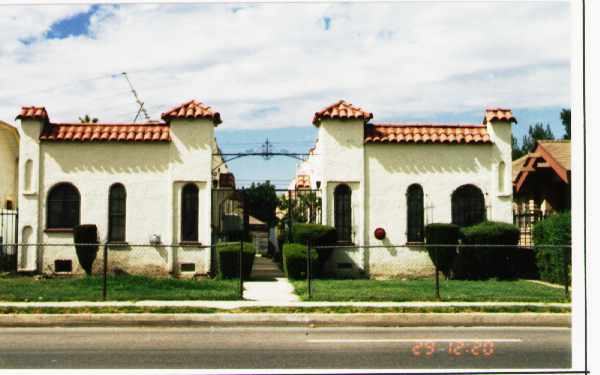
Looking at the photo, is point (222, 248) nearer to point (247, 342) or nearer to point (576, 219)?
point (247, 342)

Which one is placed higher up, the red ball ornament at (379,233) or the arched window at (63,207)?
the arched window at (63,207)

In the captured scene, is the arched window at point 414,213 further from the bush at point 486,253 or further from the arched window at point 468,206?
the bush at point 486,253

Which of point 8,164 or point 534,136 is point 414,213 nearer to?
point 8,164

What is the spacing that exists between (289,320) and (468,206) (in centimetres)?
861

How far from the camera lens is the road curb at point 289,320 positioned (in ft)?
34.6

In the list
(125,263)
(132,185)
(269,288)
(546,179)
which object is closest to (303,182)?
(132,185)

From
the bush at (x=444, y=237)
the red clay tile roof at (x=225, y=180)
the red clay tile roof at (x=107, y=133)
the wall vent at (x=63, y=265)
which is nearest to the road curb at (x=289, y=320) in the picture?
the bush at (x=444, y=237)

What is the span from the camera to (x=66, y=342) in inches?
349

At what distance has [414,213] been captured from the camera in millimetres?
17281

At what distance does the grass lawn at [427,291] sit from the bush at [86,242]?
5.76 meters

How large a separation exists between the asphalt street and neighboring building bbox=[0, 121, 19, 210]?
489 inches

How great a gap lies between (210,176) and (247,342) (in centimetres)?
872

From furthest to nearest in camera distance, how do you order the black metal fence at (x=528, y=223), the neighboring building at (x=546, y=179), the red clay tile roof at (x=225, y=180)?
the neighboring building at (x=546, y=179), the black metal fence at (x=528, y=223), the red clay tile roof at (x=225, y=180)

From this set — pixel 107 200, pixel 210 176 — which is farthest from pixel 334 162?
pixel 107 200
